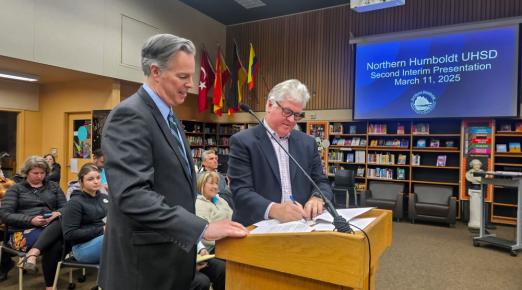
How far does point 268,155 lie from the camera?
1.70 metres

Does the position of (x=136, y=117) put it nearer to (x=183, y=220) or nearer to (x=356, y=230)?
(x=183, y=220)

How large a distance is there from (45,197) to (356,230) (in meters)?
3.71

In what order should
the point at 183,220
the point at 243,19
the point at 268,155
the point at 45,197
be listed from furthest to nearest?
the point at 243,19 < the point at 45,197 < the point at 268,155 < the point at 183,220

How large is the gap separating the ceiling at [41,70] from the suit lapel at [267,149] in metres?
5.63

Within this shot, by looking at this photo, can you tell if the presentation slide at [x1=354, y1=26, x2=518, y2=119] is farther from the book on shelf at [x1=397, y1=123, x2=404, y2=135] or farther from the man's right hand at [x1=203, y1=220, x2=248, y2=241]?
the man's right hand at [x1=203, y1=220, x2=248, y2=241]

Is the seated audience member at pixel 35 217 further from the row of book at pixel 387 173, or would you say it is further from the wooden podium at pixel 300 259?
the row of book at pixel 387 173

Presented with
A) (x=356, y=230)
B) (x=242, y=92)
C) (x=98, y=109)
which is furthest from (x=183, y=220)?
(x=242, y=92)

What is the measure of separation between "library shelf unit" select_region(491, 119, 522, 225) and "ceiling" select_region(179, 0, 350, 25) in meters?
4.50

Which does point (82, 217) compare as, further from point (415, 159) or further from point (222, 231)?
point (415, 159)

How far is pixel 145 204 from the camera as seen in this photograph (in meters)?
0.96

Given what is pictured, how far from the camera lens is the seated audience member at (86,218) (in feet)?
9.36

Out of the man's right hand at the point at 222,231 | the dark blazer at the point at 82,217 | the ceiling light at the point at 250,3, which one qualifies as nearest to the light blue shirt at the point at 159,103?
the man's right hand at the point at 222,231

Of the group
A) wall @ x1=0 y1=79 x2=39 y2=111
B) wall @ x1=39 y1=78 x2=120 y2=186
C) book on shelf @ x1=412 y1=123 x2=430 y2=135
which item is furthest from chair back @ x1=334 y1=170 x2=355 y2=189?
wall @ x1=0 y1=79 x2=39 y2=111

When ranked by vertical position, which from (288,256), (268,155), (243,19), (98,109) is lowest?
(288,256)
